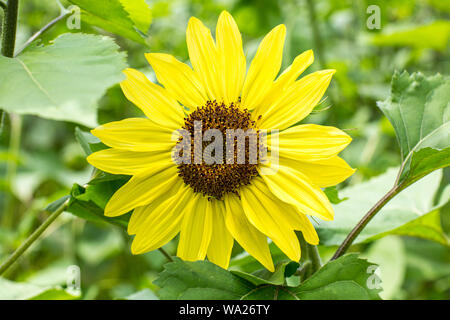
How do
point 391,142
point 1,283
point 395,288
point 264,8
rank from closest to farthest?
point 1,283 → point 395,288 → point 264,8 → point 391,142

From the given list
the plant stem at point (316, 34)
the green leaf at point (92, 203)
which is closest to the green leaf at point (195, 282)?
the green leaf at point (92, 203)

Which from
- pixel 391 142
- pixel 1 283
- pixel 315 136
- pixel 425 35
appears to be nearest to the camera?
pixel 315 136

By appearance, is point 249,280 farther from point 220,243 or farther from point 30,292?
point 30,292

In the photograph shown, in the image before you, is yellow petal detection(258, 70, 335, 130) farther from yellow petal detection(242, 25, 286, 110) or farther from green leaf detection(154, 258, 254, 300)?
green leaf detection(154, 258, 254, 300)

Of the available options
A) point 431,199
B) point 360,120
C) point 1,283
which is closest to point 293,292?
point 431,199

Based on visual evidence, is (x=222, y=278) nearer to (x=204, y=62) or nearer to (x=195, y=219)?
(x=195, y=219)

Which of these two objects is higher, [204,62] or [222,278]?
[204,62]

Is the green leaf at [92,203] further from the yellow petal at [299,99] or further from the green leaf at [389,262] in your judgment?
the green leaf at [389,262]
